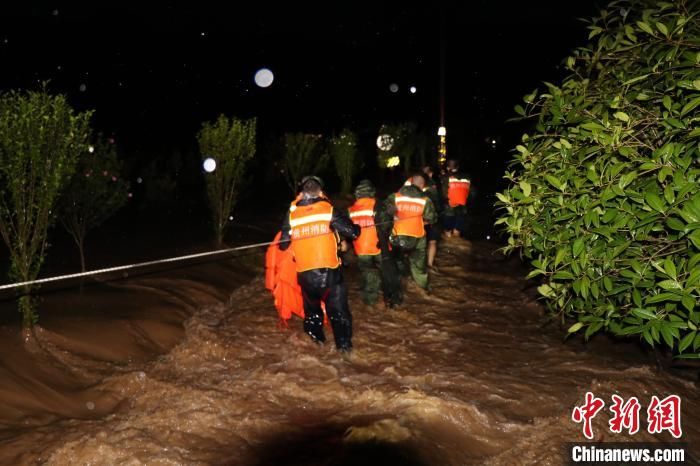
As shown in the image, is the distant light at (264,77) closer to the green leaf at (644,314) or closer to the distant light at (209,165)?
the distant light at (209,165)

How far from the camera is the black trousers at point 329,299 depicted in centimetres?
602

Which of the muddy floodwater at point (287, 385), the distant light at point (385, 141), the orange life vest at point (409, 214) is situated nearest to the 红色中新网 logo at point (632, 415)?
the muddy floodwater at point (287, 385)

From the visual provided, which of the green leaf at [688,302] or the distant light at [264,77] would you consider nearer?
the green leaf at [688,302]

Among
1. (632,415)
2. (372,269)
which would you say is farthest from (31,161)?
(632,415)

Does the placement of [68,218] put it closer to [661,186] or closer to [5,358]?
[5,358]

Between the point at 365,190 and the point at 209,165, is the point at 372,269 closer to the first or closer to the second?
the point at 365,190

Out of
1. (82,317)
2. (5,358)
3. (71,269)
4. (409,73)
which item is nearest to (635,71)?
(5,358)

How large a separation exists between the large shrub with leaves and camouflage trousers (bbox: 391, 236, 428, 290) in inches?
188

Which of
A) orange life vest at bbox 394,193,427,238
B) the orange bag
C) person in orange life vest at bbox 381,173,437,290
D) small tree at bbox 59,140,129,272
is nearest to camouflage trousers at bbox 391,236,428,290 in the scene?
person in orange life vest at bbox 381,173,437,290

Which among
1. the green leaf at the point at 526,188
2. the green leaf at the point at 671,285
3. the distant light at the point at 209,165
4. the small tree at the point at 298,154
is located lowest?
the green leaf at the point at 671,285

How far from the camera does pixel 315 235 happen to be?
591cm

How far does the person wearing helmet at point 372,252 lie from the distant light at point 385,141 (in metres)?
18.4

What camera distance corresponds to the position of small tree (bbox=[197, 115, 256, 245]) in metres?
10.3

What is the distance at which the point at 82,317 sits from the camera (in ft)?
21.3
